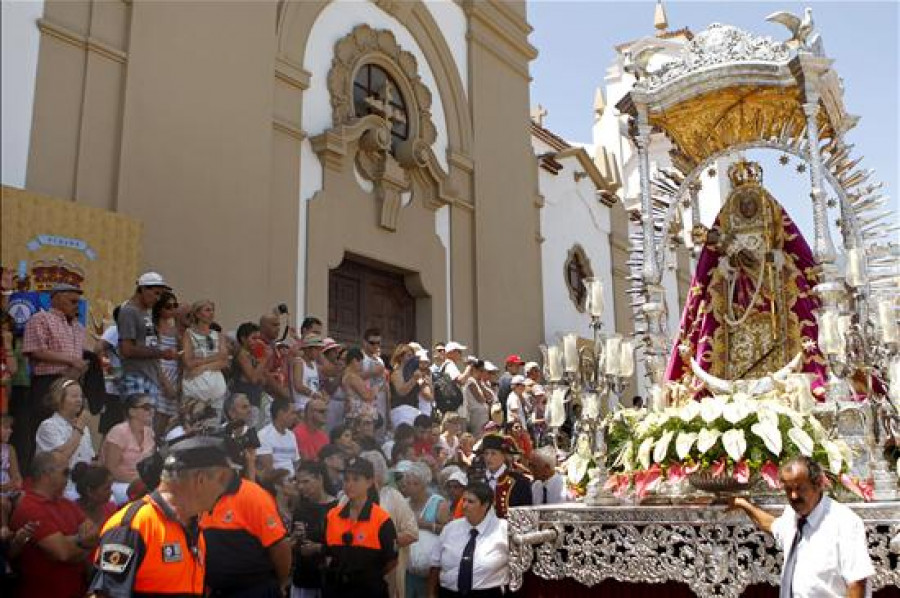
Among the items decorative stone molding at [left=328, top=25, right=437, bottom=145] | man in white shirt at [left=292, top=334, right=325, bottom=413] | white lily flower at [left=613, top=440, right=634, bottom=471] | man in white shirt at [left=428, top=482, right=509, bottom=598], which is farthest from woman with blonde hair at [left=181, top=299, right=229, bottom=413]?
decorative stone molding at [left=328, top=25, right=437, bottom=145]

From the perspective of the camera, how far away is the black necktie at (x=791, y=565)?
3.62m

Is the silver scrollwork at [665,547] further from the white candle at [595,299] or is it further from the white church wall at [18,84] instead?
the white church wall at [18,84]

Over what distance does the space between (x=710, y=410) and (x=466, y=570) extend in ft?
5.43

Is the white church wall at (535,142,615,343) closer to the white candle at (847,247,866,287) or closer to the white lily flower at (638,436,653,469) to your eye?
the white candle at (847,247,866,287)

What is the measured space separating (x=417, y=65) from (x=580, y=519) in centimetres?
958

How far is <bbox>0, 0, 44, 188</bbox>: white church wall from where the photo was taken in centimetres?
737

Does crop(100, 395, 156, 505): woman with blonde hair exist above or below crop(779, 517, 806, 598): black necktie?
above

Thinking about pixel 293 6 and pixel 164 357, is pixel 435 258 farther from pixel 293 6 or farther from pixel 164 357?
pixel 164 357

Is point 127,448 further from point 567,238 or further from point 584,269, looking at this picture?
point 584,269

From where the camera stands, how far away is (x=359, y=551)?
5.13 metres

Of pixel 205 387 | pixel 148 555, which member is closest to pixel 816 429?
pixel 148 555

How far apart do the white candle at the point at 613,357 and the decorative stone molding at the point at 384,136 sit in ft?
21.1

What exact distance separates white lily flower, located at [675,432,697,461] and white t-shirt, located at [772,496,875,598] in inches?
41.2

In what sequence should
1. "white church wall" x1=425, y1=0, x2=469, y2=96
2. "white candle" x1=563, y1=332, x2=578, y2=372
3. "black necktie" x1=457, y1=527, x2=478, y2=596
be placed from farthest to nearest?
"white church wall" x1=425, y1=0, x2=469, y2=96
"white candle" x1=563, y1=332, x2=578, y2=372
"black necktie" x1=457, y1=527, x2=478, y2=596
